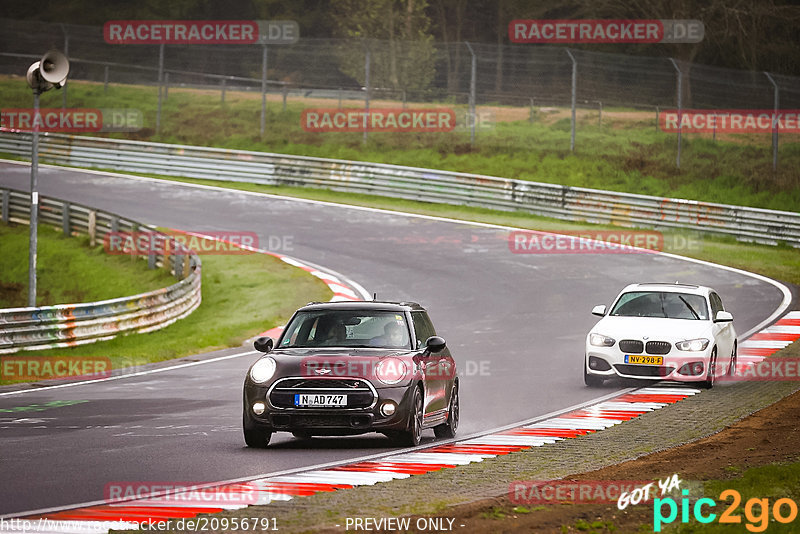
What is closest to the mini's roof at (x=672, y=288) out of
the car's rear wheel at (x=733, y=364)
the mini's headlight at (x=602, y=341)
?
the car's rear wheel at (x=733, y=364)

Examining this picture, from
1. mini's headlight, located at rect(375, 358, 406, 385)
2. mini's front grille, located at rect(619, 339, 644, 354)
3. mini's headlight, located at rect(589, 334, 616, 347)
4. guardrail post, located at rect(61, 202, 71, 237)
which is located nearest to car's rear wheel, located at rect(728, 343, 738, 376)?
mini's front grille, located at rect(619, 339, 644, 354)

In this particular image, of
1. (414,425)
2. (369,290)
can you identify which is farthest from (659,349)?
(369,290)

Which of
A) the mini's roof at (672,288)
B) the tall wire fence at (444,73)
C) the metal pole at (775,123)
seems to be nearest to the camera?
the mini's roof at (672,288)

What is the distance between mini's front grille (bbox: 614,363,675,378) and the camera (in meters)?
16.8

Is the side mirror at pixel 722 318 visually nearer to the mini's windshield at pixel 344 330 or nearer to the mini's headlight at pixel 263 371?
the mini's windshield at pixel 344 330

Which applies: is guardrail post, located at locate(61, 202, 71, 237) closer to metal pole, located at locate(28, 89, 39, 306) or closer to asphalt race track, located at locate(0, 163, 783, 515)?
asphalt race track, located at locate(0, 163, 783, 515)

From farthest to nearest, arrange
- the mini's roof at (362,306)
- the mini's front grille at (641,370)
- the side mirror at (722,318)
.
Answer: the side mirror at (722,318) → the mini's front grille at (641,370) → the mini's roof at (362,306)

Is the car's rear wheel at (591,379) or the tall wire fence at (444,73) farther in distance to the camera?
the tall wire fence at (444,73)

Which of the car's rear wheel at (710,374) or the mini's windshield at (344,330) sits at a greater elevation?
the mini's windshield at (344,330)

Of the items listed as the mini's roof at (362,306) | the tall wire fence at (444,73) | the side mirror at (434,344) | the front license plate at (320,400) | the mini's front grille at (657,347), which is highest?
the tall wire fence at (444,73)

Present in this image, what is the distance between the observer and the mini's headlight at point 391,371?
11578 mm

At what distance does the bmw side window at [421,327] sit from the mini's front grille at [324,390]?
1140mm

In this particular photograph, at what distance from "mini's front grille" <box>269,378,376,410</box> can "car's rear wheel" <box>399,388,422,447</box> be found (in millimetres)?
454

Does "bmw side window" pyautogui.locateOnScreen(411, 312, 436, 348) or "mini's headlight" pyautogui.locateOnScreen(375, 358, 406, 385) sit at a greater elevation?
"bmw side window" pyautogui.locateOnScreen(411, 312, 436, 348)
